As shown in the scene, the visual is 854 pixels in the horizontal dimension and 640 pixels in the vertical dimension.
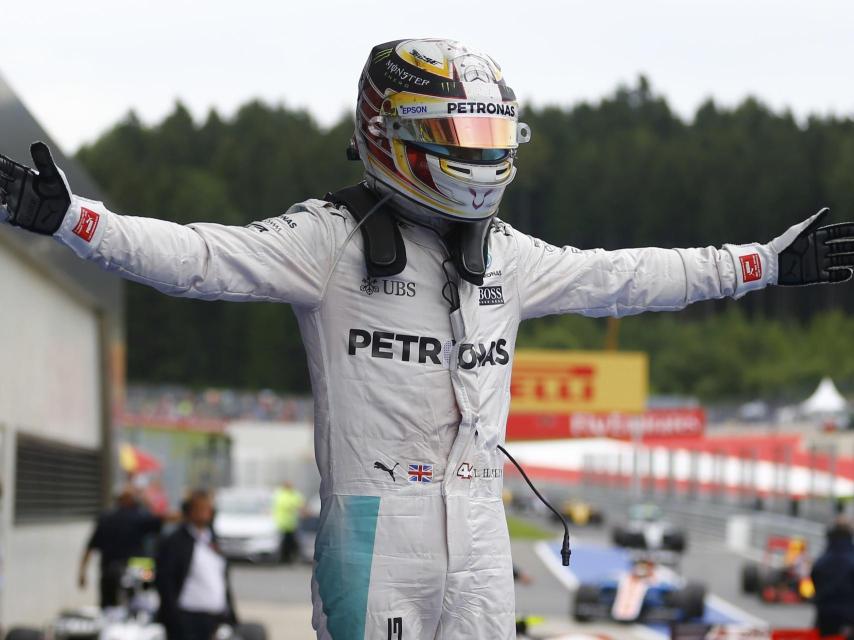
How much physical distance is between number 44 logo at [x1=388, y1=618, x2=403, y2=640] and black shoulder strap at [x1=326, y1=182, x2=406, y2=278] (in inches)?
32.7

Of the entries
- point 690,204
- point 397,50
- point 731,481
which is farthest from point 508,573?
point 690,204

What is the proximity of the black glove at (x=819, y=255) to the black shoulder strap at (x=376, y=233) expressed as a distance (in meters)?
1.09

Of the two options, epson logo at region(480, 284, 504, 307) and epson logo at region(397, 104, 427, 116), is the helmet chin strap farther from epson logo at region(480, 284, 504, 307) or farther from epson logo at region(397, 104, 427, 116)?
epson logo at region(397, 104, 427, 116)

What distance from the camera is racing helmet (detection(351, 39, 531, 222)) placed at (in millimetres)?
3932

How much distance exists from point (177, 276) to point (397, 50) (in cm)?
85

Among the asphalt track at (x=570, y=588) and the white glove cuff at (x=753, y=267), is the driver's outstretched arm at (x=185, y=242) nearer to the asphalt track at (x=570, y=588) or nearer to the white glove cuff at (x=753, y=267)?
the white glove cuff at (x=753, y=267)

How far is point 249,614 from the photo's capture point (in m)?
18.2

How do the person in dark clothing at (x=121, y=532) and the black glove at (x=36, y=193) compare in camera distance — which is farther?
the person in dark clothing at (x=121, y=532)

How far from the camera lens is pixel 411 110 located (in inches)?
155

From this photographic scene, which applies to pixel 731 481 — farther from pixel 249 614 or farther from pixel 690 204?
pixel 690 204

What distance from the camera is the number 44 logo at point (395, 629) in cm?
381

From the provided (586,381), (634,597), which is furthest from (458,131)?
(586,381)

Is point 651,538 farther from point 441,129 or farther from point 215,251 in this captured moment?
point 215,251

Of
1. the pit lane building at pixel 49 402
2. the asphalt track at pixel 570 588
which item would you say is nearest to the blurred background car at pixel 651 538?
the asphalt track at pixel 570 588
